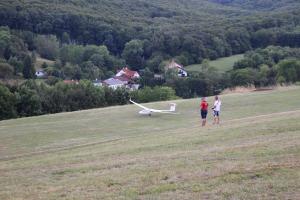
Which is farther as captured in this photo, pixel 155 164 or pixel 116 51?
pixel 116 51

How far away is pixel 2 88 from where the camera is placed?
5731cm

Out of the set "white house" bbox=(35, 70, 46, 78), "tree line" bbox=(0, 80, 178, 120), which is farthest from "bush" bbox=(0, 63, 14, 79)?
"tree line" bbox=(0, 80, 178, 120)

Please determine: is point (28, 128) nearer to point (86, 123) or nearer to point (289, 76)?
point (86, 123)

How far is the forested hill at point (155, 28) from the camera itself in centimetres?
12512

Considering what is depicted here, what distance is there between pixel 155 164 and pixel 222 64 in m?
102

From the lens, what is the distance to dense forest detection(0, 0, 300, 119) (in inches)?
2584

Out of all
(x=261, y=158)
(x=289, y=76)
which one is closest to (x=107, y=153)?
(x=261, y=158)

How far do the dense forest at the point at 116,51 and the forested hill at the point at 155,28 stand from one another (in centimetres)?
28

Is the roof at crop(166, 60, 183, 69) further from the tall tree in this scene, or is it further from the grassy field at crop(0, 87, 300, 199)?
the grassy field at crop(0, 87, 300, 199)

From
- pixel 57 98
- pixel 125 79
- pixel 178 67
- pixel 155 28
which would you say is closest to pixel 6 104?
pixel 57 98

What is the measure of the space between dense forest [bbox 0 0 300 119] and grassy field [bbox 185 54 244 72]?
2182 mm

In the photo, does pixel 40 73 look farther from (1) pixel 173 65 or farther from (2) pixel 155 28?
(2) pixel 155 28

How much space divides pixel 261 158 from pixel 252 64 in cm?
8919

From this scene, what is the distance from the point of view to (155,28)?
159 m
